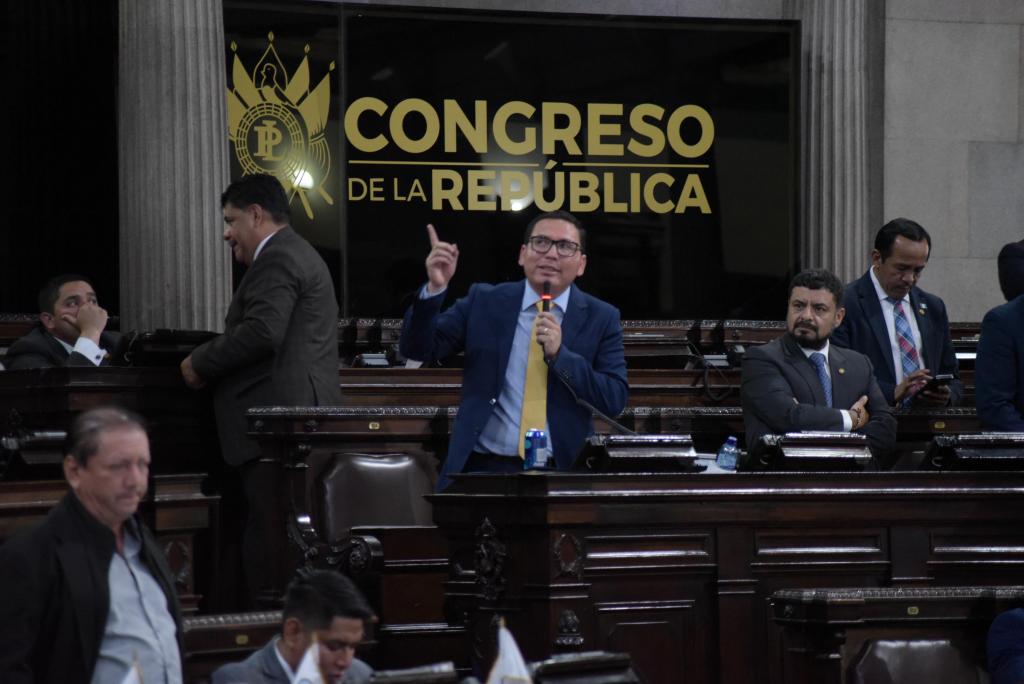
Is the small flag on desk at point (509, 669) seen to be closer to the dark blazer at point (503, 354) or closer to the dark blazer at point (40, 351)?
the dark blazer at point (503, 354)

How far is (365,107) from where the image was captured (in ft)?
31.7

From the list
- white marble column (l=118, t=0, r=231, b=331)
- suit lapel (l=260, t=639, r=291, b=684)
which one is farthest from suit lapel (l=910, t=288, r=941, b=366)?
suit lapel (l=260, t=639, r=291, b=684)

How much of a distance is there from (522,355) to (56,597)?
84.2 inches

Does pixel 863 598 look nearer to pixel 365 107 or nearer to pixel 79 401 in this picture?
pixel 79 401

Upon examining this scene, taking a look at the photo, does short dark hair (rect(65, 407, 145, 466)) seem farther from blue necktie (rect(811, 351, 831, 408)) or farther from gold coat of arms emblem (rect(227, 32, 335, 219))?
gold coat of arms emblem (rect(227, 32, 335, 219))

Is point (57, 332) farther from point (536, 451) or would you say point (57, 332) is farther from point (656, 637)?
point (656, 637)

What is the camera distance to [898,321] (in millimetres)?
6797

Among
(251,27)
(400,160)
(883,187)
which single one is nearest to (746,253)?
(883,187)

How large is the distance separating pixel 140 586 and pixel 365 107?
623 centimetres

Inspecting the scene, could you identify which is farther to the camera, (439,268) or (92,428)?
(439,268)

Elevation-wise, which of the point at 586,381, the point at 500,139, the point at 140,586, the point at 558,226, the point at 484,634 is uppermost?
the point at 500,139

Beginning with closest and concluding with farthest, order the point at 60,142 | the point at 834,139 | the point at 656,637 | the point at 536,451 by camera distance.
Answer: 1. the point at 656,637
2. the point at 536,451
3. the point at 60,142
4. the point at 834,139

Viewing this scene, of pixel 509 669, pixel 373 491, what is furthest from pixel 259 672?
pixel 373 491

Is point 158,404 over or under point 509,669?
over
